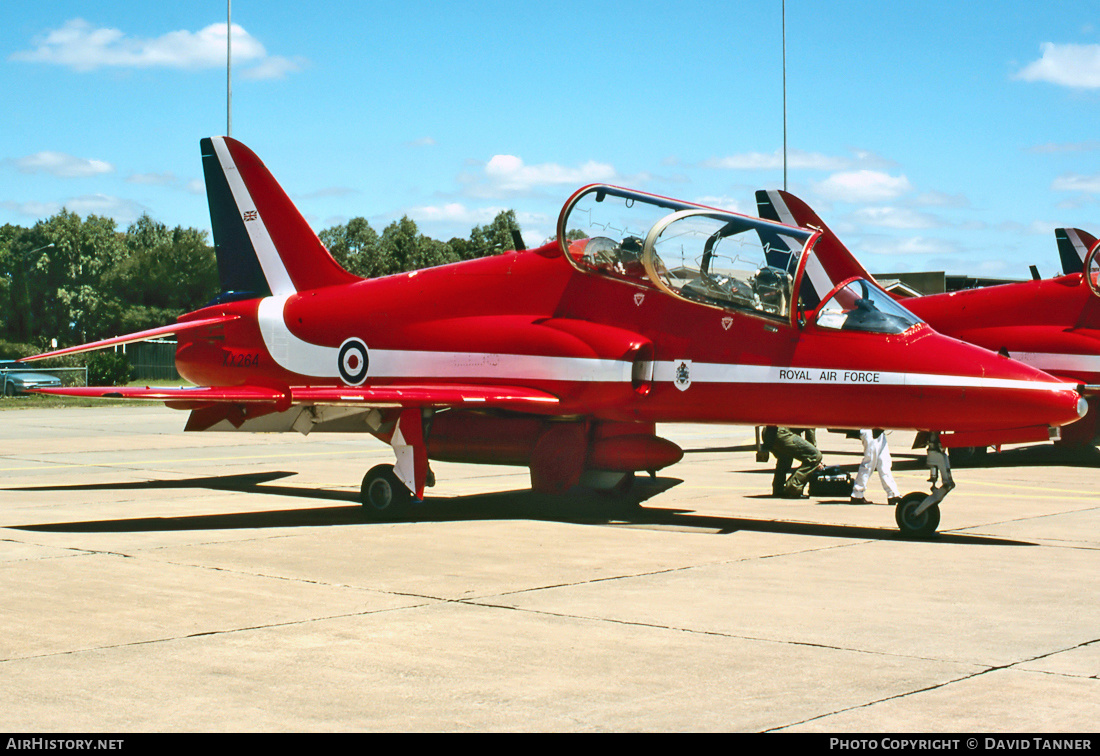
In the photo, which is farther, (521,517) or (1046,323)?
(1046,323)

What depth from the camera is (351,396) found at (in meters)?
12.0

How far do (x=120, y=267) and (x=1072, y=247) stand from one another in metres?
83.7

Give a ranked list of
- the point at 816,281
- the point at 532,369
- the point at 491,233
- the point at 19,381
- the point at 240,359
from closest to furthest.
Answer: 1. the point at 816,281
2. the point at 532,369
3. the point at 240,359
4. the point at 19,381
5. the point at 491,233

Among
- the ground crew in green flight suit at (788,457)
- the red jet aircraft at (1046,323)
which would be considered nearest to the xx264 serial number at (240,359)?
the ground crew in green flight suit at (788,457)

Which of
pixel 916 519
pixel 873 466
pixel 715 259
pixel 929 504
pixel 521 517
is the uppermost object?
pixel 715 259

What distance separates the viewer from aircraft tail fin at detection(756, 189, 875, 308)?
37.2 ft

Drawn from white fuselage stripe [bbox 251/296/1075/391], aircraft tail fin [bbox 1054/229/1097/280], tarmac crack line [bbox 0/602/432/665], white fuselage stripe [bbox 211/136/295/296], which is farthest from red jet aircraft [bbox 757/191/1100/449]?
tarmac crack line [bbox 0/602/432/665]

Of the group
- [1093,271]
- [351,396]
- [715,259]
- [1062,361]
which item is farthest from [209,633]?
[1093,271]

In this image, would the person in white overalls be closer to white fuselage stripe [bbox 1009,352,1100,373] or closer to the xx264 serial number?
white fuselage stripe [bbox 1009,352,1100,373]

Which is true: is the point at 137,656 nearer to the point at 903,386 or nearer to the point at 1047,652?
the point at 1047,652

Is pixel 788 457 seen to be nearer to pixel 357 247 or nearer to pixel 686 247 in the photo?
pixel 686 247

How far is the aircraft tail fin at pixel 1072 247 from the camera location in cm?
2292

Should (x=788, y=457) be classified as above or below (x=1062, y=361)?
below

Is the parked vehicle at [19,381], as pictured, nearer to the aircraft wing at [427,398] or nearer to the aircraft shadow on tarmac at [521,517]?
the aircraft shadow on tarmac at [521,517]
